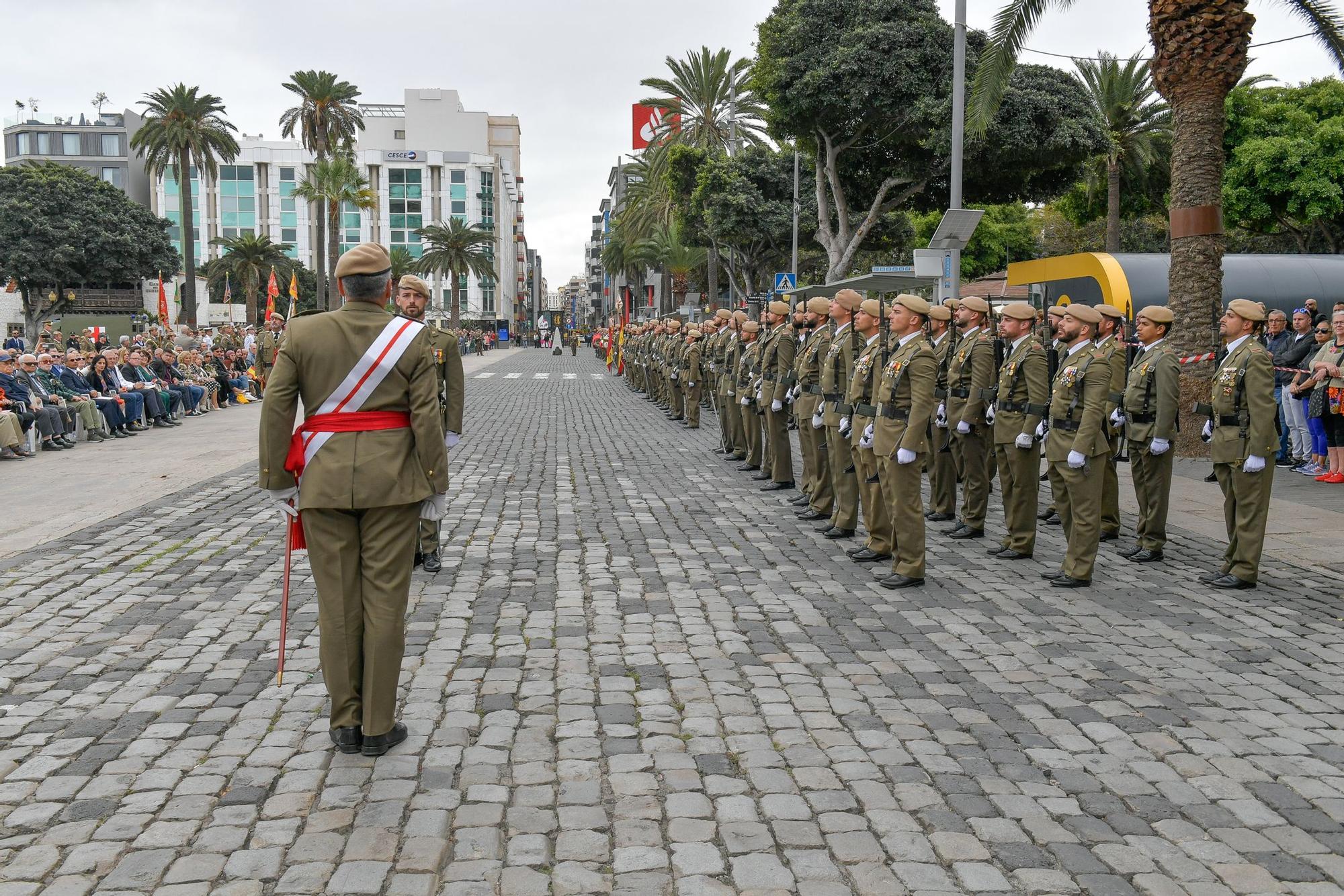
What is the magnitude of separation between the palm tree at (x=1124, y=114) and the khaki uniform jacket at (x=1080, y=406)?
30032 millimetres

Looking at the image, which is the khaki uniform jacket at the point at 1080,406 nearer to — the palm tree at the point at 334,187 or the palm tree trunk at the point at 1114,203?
the palm tree trunk at the point at 1114,203

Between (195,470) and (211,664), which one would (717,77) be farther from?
(211,664)

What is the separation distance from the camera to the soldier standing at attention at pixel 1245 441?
300 inches

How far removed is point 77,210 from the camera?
6178cm

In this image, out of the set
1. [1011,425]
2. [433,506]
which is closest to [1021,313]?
[1011,425]

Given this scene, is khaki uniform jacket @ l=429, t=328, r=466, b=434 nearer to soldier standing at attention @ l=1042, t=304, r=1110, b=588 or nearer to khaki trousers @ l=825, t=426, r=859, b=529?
khaki trousers @ l=825, t=426, r=859, b=529

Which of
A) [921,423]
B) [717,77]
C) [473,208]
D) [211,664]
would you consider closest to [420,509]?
[211,664]

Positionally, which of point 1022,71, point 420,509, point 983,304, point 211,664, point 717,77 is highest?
point 717,77

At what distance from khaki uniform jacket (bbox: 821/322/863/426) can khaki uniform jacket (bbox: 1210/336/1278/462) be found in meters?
2.83

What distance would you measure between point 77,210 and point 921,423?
64637 millimetres

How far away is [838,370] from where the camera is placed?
9711 mm

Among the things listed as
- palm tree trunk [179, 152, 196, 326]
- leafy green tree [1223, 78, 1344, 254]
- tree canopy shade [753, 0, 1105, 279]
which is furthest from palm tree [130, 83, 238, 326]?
leafy green tree [1223, 78, 1344, 254]

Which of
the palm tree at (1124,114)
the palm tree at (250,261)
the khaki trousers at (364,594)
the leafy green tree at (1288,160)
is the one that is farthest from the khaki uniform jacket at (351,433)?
the palm tree at (250,261)

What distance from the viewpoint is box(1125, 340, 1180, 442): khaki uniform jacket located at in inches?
338
